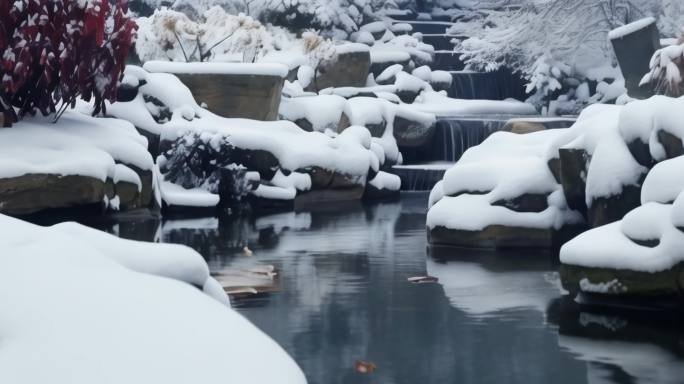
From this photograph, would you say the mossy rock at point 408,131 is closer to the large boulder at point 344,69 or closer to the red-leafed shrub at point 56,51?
the large boulder at point 344,69

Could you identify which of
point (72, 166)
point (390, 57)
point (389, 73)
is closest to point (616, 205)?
point (72, 166)

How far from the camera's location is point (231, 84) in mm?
18281

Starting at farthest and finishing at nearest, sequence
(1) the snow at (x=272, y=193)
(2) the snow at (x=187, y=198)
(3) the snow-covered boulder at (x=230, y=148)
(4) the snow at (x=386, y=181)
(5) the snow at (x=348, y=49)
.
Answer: (5) the snow at (x=348, y=49) < (4) the snow at (x=386, y=181) < (1) the snow at (x=272, y=193) < (3) the snow-covered boulder at (x=230, y=148) < (2) the snow at (x=187, y=198)

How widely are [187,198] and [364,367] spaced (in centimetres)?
966

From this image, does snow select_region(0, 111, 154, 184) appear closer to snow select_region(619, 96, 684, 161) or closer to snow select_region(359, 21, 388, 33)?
snow select_region(619, 96, 684, 161)

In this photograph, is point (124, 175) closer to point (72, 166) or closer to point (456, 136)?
point (72, 166)

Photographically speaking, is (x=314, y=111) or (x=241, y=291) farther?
(x=314, y=111)

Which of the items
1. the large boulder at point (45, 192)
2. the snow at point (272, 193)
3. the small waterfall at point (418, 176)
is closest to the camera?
the large boulder at point (45, 192)

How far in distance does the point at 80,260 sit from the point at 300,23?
89.7 ft

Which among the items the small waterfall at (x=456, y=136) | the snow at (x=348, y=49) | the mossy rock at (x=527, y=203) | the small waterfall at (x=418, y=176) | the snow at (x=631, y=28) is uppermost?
the snow at (x=631, y=28)

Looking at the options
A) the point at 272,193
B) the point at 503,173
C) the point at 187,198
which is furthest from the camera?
the point at 272,193

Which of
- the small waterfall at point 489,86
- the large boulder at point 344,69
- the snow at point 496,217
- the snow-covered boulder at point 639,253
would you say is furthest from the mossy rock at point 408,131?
the snow-covered boulder at point 639,253

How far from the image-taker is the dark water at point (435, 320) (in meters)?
6.39

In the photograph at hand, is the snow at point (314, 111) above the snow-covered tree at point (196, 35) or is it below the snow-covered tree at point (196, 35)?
below
